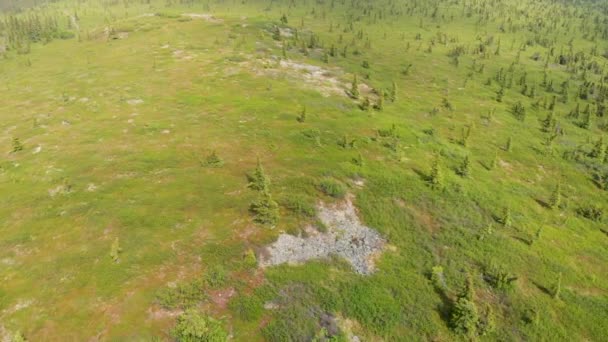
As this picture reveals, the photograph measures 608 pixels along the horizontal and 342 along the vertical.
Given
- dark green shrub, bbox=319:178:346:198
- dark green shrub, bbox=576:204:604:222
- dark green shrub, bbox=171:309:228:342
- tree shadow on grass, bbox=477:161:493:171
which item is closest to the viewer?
dark green shrub, bbox=171:309:228:342

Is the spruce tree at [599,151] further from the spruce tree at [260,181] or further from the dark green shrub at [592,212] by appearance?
the spruce tree at [260,181]

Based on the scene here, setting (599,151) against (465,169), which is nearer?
(465,169)

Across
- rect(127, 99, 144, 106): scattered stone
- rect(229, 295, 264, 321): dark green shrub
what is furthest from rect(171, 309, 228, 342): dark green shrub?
rect(127, 99, 144, 106): scattered stone

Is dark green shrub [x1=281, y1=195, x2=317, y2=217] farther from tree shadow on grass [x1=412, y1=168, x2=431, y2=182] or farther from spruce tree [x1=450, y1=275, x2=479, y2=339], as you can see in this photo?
tree shadow on grass [x1=412, y1=168, x2=431, y2=182]

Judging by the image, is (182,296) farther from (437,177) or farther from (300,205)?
(437,177)

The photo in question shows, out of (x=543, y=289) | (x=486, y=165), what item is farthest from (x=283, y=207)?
(x=486, y=165)

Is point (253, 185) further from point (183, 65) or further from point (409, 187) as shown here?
point (183, 65)
